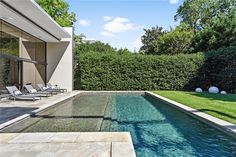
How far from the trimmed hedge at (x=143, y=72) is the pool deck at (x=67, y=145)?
15104mm

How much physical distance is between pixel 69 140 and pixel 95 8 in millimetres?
13381

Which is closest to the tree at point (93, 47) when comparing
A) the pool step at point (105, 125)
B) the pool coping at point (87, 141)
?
the pool step at point (105, 125)

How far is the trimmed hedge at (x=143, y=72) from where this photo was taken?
20.9m

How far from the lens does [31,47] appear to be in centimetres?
1862

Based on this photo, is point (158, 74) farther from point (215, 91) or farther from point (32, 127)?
point (32, 127)

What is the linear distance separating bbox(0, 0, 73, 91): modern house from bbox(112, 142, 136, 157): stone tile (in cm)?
692

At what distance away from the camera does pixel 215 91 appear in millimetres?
19016

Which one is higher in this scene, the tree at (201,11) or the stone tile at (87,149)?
the tree at (201,11)

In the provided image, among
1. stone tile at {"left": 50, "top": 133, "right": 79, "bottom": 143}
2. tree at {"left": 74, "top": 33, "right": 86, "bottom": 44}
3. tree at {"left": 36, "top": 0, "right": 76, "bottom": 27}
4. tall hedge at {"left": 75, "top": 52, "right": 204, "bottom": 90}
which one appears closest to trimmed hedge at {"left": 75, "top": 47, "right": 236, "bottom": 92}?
tall hedge at {"left": 75, "top": 52, "right": 204, "bottom": 90}

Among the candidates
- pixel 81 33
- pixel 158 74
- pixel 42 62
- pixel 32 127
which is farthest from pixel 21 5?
pixel 81 33

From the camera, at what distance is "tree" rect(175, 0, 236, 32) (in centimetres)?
3741

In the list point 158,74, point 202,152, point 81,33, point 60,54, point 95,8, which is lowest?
point 202,152

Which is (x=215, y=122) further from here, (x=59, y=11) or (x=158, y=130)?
(x=59, y=11)

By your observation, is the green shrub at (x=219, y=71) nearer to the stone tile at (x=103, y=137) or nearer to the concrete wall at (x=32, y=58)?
the concrete wall at (x=32, y=58)
